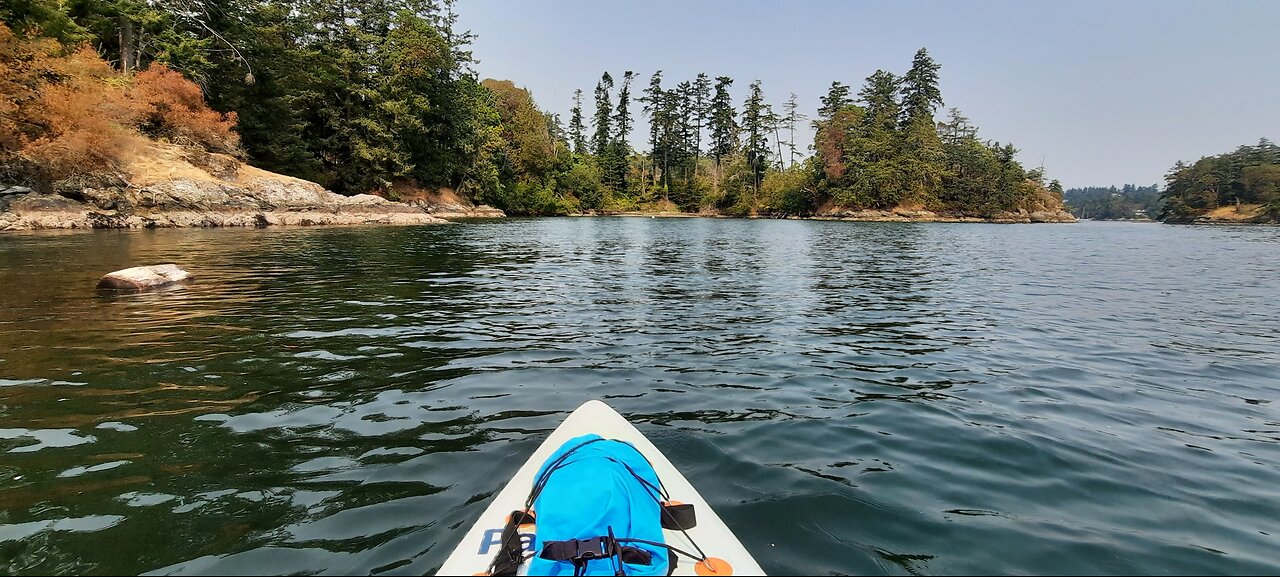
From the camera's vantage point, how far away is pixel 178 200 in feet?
84.4

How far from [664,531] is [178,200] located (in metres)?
33.1

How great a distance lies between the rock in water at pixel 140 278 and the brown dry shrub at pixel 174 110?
2405cm

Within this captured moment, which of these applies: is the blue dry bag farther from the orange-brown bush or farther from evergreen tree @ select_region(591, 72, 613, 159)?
evergreen tree @ select_region(591, 72, 613, 159)

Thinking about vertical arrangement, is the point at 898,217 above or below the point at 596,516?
above

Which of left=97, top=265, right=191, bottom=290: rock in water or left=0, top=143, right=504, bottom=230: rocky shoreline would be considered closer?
left=97, top=265, right=191, bottom=290: rock in water

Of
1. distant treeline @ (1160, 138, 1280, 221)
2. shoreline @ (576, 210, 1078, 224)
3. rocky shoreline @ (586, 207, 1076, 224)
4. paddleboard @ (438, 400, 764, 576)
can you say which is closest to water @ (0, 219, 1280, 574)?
paddleboard @ (438, 400, 764, 576)

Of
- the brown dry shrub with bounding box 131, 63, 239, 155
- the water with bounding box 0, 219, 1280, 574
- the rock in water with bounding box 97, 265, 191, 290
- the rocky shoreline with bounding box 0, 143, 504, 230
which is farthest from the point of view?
the brown dry shrub with bounding box 131, 63, 239, 155

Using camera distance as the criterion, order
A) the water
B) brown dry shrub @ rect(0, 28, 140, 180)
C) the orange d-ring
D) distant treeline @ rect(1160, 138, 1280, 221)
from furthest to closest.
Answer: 1. distant treeline @ rect(1160, 138, 1280, 221)
2. brown dry shrub @ rect(0, 28, 140, 180)
3. the water
4. the orange d-ring

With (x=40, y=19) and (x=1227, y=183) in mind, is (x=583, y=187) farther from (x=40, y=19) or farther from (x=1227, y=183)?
(x=1227, y=183)

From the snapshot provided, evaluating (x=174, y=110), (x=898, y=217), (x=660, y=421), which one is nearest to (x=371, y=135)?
(x=174, y=110)

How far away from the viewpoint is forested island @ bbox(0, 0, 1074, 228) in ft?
75.6

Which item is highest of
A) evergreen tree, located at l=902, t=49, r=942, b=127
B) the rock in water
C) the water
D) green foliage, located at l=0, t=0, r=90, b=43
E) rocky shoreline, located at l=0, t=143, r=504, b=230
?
evergreen tree, located at l=902, t=49, r=942, b=127

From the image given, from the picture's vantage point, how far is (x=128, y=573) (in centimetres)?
250

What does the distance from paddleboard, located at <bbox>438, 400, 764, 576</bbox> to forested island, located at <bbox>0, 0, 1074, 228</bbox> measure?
30.8 meters
